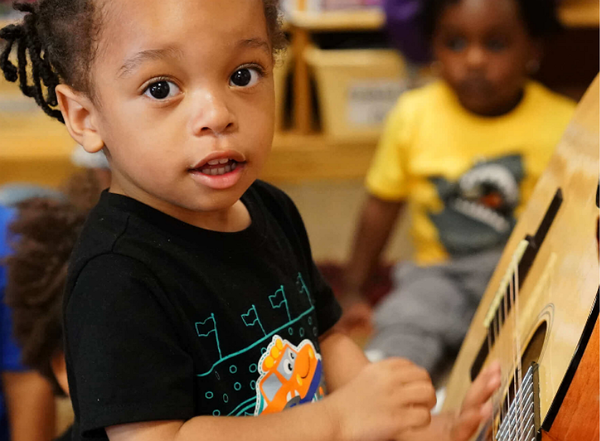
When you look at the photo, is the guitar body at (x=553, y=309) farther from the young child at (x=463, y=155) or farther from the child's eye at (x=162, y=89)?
the young child at (x=463, y=155)

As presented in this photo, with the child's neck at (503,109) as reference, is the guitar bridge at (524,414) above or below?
above

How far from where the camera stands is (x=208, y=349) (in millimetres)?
650

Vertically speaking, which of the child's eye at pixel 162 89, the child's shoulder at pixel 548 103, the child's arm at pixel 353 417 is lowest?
the child's shoulder at pixel 548 103

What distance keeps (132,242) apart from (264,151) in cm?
14

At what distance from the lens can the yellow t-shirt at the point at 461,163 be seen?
159cm

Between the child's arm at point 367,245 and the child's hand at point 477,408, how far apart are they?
937 mm

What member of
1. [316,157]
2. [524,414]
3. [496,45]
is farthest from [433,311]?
[524,414]

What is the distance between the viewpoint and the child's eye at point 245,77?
63 cm

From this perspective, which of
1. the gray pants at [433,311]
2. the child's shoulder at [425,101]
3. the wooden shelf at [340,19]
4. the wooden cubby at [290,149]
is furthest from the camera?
the wooden cubby at [290,149]

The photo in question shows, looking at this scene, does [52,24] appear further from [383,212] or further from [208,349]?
[383,212]

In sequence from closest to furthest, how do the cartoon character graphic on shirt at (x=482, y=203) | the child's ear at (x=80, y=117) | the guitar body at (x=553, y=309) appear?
the guitar body at (x=553, y=309)
the child's ear at (x=80, y=117)
the cartoon character graphic on shirt at (x=482, y=203)

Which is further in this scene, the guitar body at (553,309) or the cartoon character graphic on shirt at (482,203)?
the cartoon character graphic on shirt at (482,203)

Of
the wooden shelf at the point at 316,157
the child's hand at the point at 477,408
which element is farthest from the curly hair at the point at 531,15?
the child's hand at the point at 477,408

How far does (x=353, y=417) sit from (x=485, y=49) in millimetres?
1165
